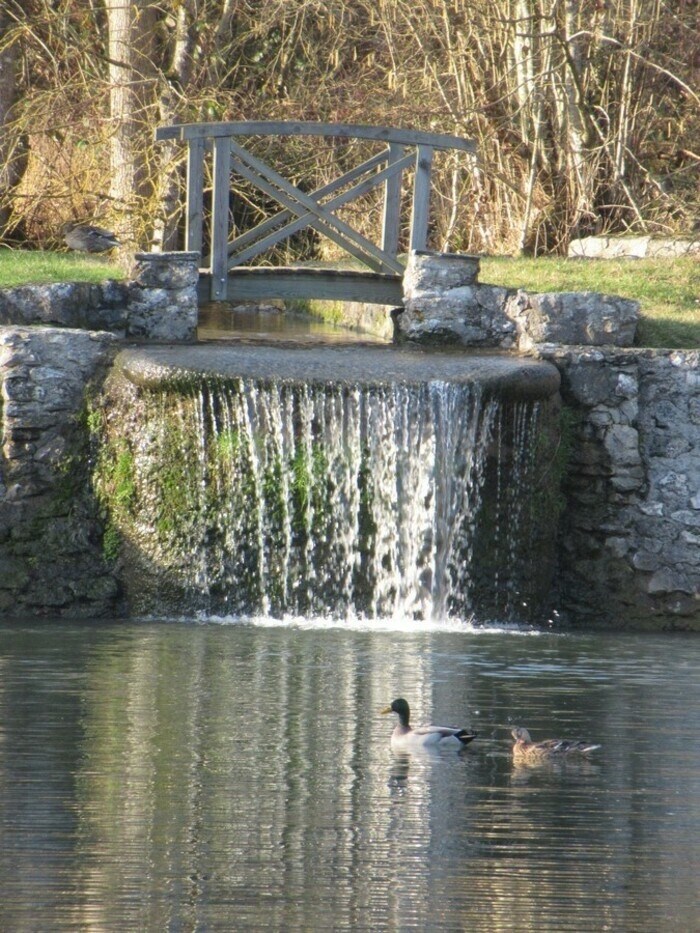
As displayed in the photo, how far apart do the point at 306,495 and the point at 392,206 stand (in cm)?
332

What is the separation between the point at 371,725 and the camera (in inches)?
272

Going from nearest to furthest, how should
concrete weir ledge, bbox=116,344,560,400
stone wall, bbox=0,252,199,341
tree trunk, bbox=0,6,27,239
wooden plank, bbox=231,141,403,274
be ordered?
concrete weir ledge, bbox=116,344,560,400
stone wall, bbox=0,252,199,341
wooden plank, bbox=231,141,403,274
tree trunk, bbox=0,6,27,239

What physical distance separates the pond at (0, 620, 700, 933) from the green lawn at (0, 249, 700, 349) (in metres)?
3.76

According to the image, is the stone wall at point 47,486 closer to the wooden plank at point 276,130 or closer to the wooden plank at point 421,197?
the wooden plank at point 276,130

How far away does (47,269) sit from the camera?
13023 mm

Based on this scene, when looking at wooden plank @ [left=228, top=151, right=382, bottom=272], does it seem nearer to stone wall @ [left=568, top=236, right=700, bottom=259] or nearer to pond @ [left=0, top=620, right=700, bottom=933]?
stone wall @ [left=568, top=236, right=700, bottom=259]

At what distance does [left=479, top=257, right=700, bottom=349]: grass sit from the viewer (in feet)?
39.5

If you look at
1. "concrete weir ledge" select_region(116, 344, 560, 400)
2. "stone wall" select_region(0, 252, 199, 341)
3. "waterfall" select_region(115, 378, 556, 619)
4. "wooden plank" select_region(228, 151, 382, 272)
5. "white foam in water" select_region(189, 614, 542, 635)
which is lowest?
"white foam in water" select_region(189, 614, 542, 635)

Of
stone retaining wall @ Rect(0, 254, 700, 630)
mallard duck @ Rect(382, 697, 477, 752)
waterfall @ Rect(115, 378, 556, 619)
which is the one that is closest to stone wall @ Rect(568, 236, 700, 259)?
stone retaining wall @ Rect(0, 254, 700, 630)

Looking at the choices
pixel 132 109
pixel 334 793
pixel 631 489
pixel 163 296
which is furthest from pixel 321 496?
pixel 132 109

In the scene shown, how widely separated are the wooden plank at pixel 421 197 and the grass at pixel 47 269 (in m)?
2.25

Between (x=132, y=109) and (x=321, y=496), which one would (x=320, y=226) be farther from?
(x=132, y=109)

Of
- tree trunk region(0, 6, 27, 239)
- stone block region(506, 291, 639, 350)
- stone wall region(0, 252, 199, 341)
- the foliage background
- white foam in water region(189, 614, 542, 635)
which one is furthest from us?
tree trunk region(0, 6, 27, 239)

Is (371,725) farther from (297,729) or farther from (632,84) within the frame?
(632,84)
